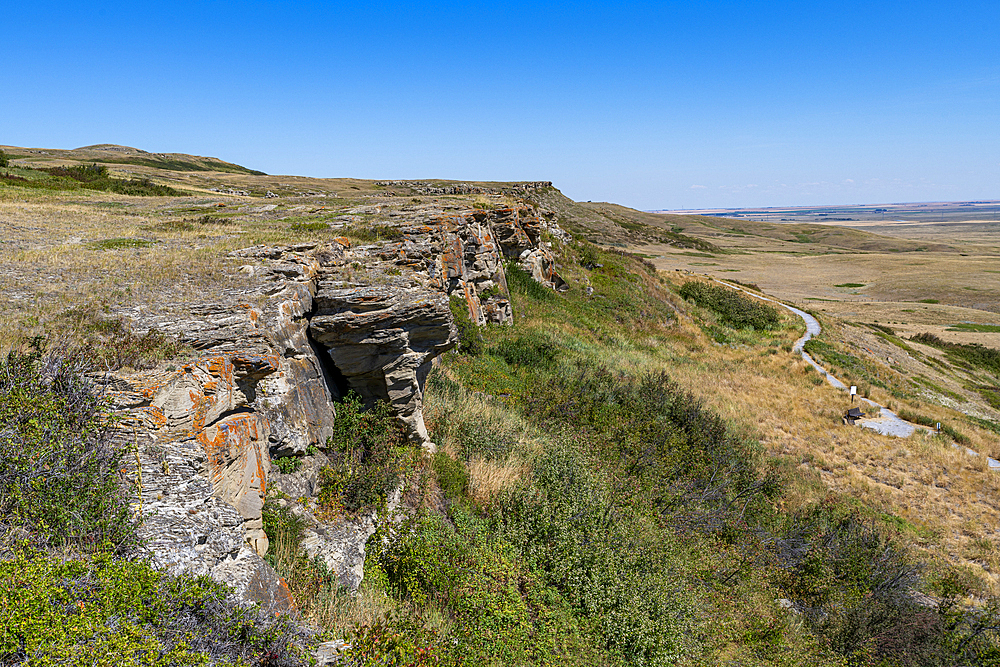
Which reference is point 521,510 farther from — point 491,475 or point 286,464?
point 286,464

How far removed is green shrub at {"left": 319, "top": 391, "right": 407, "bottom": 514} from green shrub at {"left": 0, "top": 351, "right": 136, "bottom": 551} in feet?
8.41

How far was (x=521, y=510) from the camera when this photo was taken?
308 inches

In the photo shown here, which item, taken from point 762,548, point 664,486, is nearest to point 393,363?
point 664,486

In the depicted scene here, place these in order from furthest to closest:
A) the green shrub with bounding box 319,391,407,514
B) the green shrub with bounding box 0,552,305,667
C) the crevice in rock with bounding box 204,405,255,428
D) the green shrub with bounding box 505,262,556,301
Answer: the green shrub with bounding box 505,262,556,301
the green shrub with bounding box 319,391,407,514
the crevice in rock with bounding box 204,405,255,428
the green shrub with bounding box 0,552,305,667

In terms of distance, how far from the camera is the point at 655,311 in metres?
29.8

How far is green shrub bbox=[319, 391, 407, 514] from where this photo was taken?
6.37m

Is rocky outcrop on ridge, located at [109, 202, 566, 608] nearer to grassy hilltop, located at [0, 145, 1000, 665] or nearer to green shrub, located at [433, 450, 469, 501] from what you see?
grassy hilltop, located at [0, 145, 1000, 665]

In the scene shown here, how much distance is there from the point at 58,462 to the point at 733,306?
40711 mm

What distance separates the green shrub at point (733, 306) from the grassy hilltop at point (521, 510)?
14315 millimetres

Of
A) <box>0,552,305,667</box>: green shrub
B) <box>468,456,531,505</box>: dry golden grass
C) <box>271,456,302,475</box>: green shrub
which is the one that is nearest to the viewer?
<box>0,552,305,667</box>: green shrub

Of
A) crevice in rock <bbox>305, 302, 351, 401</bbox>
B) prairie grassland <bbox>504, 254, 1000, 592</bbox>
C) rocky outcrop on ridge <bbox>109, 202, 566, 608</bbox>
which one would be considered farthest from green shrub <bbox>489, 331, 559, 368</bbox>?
crevice in rock <bbox>305, 302, 351, 401</bbox>

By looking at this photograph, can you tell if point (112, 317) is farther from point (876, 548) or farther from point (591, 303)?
point (591, 303)

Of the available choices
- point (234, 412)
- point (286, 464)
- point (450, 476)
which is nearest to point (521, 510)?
point (450, 476)

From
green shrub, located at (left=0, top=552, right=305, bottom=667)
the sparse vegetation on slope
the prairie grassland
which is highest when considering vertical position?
the sparse vegetation on slope
